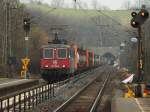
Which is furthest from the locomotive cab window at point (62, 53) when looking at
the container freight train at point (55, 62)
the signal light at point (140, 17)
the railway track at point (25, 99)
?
the signal light at point (140, 17)

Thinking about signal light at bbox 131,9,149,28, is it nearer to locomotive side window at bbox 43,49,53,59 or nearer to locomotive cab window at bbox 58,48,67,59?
locomotive cab window at bbox 58,48,67,59

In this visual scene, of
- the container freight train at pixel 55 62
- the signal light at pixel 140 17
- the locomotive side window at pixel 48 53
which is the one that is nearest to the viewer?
the signal light at pixel 140 17

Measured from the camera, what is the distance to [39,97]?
26609mm

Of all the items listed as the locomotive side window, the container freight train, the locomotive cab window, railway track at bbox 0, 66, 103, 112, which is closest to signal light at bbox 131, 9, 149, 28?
railway track at bbox 0, 66, 103, 112

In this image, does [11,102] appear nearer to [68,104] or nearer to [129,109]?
[129,109]

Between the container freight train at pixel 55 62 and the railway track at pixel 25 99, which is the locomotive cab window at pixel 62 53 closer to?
the container freight train at pixel 55 62

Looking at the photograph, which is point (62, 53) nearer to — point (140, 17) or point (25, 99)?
point (140, 17)

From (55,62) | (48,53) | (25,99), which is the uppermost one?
(48,53)

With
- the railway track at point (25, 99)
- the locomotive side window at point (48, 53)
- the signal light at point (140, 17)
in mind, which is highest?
the signal light at point (140, 17)

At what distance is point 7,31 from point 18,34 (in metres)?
21.7

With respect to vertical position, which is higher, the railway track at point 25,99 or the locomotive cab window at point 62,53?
the locomotive cab window at point 62,53

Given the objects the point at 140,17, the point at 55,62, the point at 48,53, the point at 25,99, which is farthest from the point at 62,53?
the point at 25,99

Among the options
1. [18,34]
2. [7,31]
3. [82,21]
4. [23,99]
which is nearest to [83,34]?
[82,21]

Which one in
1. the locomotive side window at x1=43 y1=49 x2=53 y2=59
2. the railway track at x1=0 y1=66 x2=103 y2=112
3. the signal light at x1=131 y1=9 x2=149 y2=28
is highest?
the signal light at x1=131 y1=9 x2=149 y2=28
